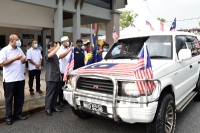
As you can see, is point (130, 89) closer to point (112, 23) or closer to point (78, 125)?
point (78, 125)

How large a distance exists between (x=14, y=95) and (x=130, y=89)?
2685 mm

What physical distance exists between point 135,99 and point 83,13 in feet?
25.3

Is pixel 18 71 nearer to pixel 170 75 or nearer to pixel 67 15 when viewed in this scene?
pixel 170 75

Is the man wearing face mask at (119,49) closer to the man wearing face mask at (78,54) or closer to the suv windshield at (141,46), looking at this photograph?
the suv windshield at (141,46)

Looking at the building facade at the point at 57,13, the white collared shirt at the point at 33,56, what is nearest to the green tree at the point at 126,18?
the building facade at the point at 57,13

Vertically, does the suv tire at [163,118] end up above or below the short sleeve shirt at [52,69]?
below

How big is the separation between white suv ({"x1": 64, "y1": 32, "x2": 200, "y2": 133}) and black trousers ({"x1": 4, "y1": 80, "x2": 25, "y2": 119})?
1.27 meters

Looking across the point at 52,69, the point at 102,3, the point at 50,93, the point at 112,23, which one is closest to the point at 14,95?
the point at 50,93

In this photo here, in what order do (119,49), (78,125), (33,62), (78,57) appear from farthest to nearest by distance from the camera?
(33,62)
(78,57)
(119,49)
(78,125)

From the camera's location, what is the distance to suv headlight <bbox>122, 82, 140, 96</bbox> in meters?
2.72

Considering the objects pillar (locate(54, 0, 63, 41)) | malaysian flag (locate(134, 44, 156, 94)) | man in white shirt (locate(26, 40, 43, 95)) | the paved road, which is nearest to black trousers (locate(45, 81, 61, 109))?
the paved road

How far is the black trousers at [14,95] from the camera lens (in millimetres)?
3846

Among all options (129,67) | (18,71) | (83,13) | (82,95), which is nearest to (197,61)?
(129,67)

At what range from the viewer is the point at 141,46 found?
12.9 feet
